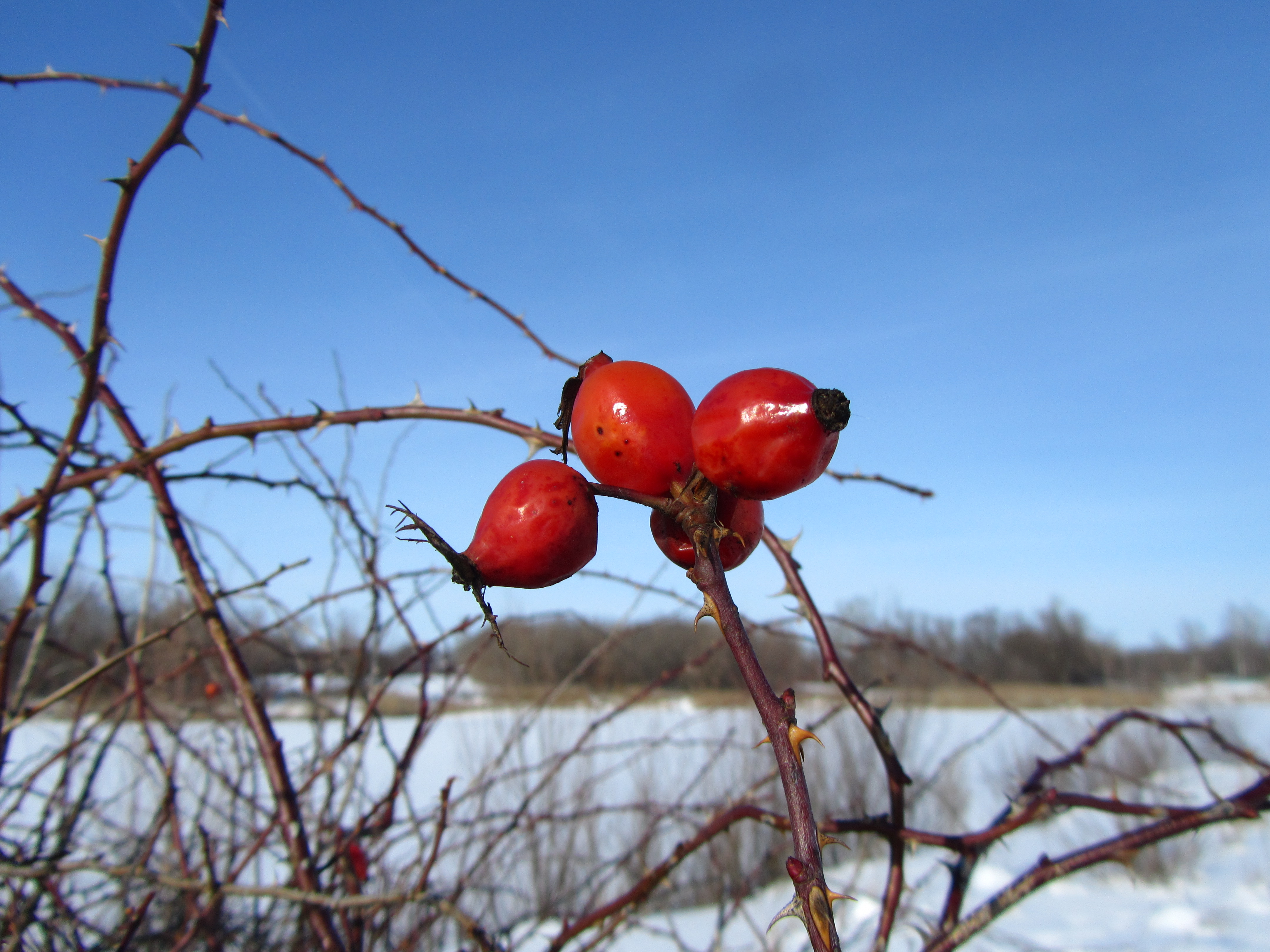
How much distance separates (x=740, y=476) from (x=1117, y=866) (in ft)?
36.5

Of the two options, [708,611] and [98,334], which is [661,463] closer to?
[708,611]

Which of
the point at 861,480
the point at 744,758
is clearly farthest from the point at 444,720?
the point at 861,480

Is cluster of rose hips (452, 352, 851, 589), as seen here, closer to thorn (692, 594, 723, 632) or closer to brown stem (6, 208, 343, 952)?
thorn (692, 594, 723, 632)

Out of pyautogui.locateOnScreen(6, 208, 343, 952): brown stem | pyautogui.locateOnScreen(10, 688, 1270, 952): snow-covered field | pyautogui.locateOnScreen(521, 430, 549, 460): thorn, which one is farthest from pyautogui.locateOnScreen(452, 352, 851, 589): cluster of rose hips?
pyautogui.locateOnScreen(10, 688, 1270, 952): snow-covered field

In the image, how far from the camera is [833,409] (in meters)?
0.39

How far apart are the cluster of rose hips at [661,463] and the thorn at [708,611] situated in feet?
0.14

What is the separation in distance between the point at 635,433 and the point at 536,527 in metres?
0.07

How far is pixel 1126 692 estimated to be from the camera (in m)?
20.2

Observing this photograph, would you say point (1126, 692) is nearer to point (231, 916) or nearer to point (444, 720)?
point (444, 720)

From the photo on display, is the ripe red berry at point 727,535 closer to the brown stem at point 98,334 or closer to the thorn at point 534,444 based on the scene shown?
the thorn at point 534,444

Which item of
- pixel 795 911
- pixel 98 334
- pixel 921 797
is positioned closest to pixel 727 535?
pixel 795 911

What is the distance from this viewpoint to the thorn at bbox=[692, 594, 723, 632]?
13.7 inches

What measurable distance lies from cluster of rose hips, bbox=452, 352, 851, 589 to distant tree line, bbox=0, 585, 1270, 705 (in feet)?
0.21

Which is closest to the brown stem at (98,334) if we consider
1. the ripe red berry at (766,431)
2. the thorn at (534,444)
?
the thorn at (534,444)
